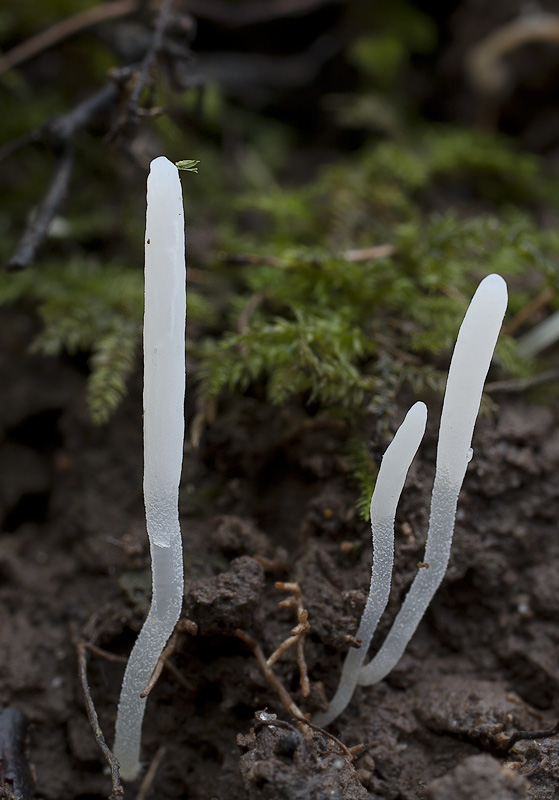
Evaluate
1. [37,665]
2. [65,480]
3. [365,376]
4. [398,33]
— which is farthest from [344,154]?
[37,665]

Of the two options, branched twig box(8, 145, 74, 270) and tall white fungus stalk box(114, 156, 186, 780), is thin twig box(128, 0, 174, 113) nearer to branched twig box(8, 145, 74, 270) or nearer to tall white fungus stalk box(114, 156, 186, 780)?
branched twig box(8, 145, 74, 270)

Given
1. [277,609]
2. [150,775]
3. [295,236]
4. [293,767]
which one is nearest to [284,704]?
[293,767]

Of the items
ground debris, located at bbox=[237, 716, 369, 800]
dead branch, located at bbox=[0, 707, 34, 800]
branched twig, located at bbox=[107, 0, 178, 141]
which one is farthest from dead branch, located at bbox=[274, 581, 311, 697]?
branched twig, located at bbox=[107, 0, 178, 141]

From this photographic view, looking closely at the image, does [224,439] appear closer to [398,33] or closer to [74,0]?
[74,0]

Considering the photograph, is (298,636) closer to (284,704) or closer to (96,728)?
(284,704)

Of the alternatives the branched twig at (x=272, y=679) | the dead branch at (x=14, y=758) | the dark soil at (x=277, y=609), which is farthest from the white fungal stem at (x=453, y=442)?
the dead branch at (x=14, y=758)

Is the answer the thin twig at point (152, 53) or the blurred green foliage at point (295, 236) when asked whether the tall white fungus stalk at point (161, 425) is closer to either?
the blurred green foliage at point (295, 236)

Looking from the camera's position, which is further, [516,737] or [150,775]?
[150,775]
